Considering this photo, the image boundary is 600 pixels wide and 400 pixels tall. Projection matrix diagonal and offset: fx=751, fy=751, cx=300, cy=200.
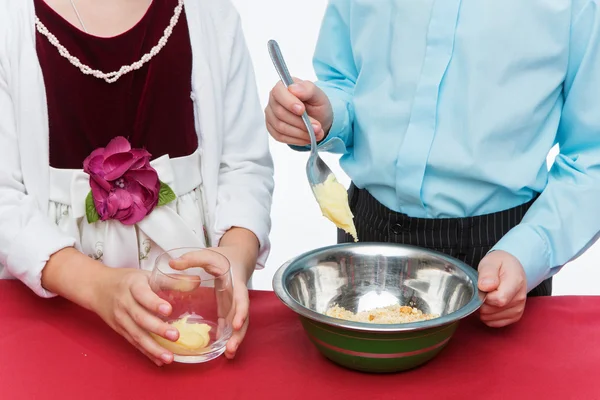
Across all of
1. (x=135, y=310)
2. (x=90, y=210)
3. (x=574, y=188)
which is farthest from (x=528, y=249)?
(x=90, y=210)

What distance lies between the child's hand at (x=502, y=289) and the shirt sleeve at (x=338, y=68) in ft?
1.20

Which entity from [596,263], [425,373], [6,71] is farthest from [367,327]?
[596,263]

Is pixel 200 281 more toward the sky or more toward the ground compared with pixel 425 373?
more toward the sky

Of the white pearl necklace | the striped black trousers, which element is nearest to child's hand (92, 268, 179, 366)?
the white pearl necklace

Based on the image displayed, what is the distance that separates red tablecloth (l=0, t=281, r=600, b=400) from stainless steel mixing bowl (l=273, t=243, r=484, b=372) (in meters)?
0.04

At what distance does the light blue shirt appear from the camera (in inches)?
44.8

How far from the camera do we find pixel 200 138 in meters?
1.30

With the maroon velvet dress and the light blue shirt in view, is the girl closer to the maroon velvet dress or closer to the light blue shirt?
the maroon velvet dress

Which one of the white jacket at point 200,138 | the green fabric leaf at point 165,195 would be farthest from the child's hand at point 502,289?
the green fabric leaf at point 165,195

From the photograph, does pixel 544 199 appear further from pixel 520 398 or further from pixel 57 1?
pixel 57 1

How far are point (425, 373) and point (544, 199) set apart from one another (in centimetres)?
38

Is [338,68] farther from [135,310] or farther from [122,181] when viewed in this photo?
[135,310]

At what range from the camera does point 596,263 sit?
307cm

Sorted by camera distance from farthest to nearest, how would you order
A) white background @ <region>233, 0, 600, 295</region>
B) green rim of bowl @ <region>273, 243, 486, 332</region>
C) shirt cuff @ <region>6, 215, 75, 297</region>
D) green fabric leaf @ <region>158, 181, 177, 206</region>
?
white background @ <region>233, 0, 600, 295</region>
green fabric leaf @ <region>158, 181, 177, 206</region>
shirt cuff @ <region>6, 215, 75, 297</region>
green rim of bowl @ <region>273, 243, 486, 332</region>
